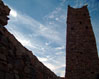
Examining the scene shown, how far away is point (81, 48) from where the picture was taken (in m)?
9.19

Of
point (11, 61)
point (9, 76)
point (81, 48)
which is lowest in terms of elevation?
point (9, 76)

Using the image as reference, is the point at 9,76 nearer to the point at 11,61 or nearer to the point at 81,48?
the point at 11,61

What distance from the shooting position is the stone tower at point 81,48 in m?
8.41

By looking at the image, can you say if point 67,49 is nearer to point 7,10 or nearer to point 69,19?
point 69,19

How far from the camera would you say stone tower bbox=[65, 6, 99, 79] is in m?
8.41

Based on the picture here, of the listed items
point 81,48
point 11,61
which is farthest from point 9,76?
point 81,48

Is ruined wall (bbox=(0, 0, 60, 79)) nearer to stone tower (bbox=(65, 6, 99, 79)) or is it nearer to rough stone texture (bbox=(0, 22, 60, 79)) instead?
rough stone texture (bbox=(0, 22, 60, 79))

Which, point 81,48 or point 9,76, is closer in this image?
point 9,76

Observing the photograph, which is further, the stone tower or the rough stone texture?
the stone tower

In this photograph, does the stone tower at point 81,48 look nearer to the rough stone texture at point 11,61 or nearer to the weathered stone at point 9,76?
the rough stone texture at point 11,61

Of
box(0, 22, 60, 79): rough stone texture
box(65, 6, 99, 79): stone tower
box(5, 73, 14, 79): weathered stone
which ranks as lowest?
box(5, 73, 14, 79): weathered stone

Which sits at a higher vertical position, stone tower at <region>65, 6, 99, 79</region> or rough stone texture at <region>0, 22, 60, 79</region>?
stone tower at <region>65, 6, 99, 79</region>

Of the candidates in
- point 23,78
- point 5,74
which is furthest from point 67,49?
point 5,74

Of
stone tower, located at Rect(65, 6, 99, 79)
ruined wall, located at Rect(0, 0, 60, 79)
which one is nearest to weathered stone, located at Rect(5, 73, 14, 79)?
ruined wall, located at Rect(0, 0, 60, 79)
